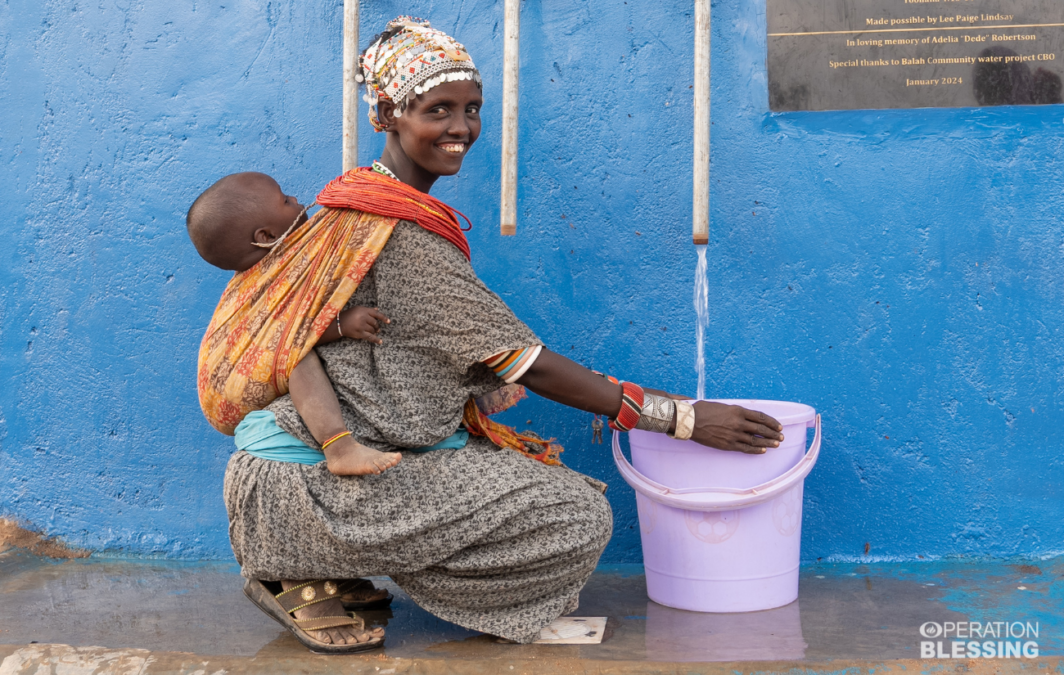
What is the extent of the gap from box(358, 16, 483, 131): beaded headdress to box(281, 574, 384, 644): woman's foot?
1189 millimetres

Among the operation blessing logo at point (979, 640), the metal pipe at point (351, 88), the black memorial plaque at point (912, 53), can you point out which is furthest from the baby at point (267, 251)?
the black memorial plaque at point (912, 53)

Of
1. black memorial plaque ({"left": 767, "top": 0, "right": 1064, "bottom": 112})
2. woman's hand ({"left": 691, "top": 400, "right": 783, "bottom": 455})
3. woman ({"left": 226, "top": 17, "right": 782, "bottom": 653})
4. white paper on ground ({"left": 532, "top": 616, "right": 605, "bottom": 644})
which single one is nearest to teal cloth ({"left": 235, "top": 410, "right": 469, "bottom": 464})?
woman ({"left": 226, "top": 17, "right": 782, "bottom": 653})

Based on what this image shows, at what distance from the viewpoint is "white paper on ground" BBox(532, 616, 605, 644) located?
2.18m

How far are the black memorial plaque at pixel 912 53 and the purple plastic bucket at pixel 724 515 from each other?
1001 mm

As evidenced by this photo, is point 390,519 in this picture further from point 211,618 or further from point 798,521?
point 798,521

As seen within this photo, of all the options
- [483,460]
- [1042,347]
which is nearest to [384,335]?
[483,460]

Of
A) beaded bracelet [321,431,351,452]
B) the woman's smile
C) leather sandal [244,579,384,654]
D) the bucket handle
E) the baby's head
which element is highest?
the woman's smile

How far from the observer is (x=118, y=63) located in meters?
2.98

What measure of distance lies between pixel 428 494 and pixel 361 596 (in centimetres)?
51

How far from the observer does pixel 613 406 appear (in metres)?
2.19

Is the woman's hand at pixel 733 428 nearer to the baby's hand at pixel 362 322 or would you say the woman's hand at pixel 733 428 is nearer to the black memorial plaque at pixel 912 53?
the baby's hand at pixel 362 322

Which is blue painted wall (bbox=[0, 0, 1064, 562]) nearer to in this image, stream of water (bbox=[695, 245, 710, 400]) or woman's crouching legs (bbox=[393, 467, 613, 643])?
stream of water (bbox=[695, 245, 710, 400])

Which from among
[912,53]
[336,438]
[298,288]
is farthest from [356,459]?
[912,53]

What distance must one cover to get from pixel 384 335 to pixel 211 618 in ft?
3.04
